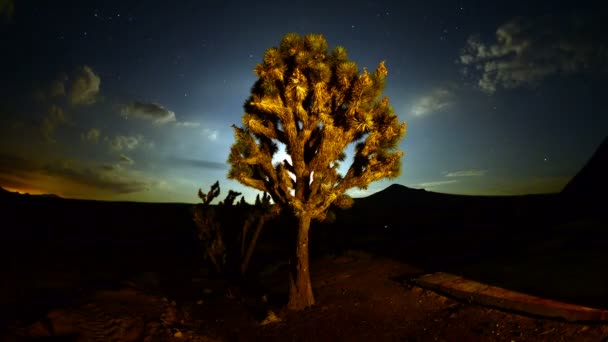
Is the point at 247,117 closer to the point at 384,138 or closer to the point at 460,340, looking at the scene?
the point at 384,138

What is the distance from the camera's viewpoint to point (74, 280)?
34.8ft

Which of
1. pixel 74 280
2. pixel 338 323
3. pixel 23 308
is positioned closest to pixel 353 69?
pixel 338 323

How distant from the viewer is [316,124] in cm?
768

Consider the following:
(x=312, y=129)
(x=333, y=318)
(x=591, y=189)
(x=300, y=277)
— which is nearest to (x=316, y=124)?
(x=312, y=129)

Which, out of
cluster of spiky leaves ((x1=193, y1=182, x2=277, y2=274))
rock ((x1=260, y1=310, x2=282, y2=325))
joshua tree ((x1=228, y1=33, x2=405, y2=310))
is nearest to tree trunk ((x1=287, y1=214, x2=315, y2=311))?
joshua tree ((x1=228, y1=33, x2=405, y2=310))

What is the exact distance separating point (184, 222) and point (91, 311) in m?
23.7

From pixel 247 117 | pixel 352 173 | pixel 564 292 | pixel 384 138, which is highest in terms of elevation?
pixel 247 117

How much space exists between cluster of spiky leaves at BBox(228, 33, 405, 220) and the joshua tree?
0.02 metres

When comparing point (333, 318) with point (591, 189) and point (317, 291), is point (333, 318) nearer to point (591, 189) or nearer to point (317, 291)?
point (317, 291)

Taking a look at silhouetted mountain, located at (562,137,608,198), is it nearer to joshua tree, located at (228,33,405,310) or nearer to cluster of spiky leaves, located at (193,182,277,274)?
joshua tree, located at (228,33,405,310)

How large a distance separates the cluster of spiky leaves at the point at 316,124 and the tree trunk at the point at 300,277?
53 centimetres

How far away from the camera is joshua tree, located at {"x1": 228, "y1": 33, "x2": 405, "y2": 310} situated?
7.15 meters

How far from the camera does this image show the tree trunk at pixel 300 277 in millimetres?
7496

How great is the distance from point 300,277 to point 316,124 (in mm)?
4004
